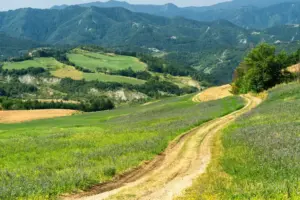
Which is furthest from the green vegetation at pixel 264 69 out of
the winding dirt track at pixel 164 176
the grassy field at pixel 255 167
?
the winding dirt track at pixel 164 176

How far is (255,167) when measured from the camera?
2405cm

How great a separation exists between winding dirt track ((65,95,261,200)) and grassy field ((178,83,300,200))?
1.03 m

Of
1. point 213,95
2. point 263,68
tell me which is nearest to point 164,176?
point 263,68

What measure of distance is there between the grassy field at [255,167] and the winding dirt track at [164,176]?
1.03m

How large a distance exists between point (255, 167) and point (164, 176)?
241 inches

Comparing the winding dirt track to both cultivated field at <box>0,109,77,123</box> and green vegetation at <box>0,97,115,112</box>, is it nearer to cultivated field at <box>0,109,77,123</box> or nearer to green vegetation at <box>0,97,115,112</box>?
cultivated field at <box>0,109,77,123</box>

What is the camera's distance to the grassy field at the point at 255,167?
18.2 metres

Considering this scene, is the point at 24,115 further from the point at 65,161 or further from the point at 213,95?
the point at 65,161

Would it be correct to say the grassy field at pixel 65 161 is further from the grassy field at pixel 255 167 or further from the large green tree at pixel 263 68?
the large green tree at pixel 263 68

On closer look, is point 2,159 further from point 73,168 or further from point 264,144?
point 264,144

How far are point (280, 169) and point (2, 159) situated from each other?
25.6 meters

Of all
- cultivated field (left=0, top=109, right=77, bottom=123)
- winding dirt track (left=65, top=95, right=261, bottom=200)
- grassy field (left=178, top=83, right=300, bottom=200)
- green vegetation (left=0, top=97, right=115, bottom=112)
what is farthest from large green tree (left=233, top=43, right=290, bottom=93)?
green vegetation (left=0, top=97, right=115, bottom=112)

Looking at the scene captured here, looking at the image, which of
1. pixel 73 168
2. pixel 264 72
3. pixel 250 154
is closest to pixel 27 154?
pixel 73 168

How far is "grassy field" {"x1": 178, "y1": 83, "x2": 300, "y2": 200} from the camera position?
18.2 m
